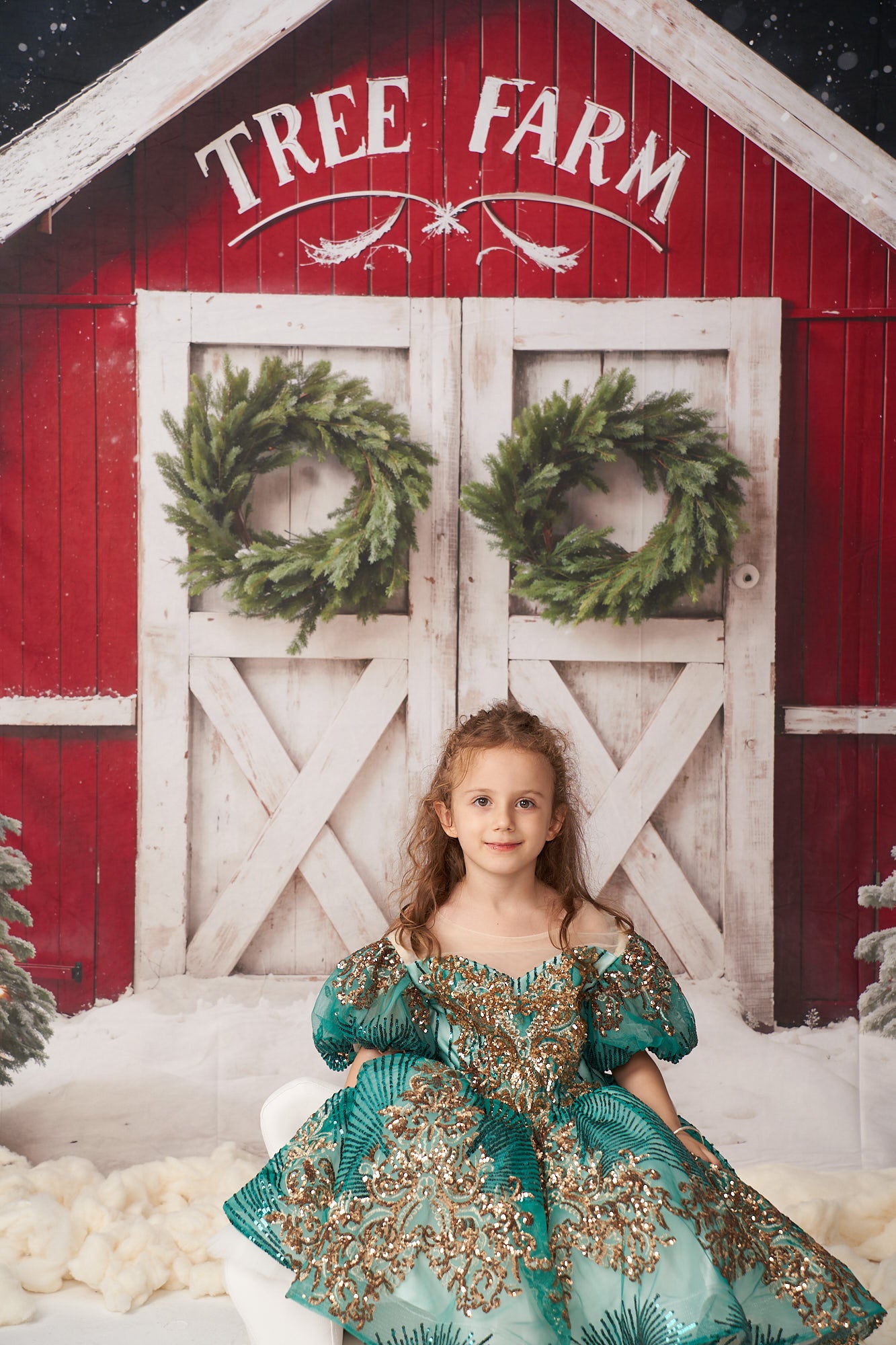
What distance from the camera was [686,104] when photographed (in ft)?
7.99

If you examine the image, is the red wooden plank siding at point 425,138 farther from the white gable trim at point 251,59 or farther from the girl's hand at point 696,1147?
the girl's hand at point 696,1147

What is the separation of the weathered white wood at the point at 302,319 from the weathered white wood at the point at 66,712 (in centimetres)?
88

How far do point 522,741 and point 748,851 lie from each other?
106 cm

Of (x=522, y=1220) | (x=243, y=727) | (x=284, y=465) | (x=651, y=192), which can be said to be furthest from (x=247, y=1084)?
(x=651, y=192)

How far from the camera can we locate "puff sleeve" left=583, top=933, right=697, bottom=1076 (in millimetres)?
1582

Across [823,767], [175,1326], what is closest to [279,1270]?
[175,1326]

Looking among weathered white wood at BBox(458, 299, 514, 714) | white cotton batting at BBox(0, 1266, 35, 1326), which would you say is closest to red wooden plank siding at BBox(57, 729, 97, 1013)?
white cotton batting at BBox(0, 1266, 35, 1326)

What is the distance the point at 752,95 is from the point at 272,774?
1.90 m

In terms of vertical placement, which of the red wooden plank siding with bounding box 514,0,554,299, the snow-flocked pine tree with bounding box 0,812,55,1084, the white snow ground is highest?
the red wooden plank siding with bounding box 514,0,554,299

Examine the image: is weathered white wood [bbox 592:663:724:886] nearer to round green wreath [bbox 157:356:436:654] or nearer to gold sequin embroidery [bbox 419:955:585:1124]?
round green wreath [bbox 157:356:436:654]

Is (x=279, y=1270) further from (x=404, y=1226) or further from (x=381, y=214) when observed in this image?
(x=381, y=214)

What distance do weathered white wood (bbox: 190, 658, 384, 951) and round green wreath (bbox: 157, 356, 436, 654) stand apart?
210 mm

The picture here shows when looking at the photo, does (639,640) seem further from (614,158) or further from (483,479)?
(614,158)

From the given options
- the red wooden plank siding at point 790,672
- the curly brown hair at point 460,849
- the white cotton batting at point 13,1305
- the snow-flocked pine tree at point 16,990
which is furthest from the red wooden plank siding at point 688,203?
the white cotton batting at point 13,1305
